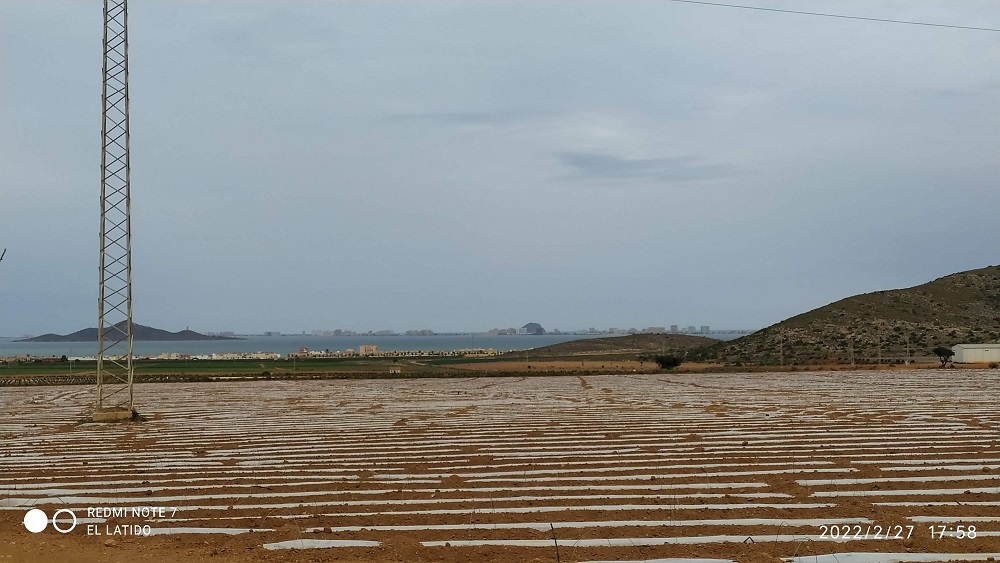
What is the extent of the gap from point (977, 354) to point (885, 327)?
2484 centimetres

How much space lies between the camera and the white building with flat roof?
184 ft

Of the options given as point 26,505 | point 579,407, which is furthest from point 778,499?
point 579,407

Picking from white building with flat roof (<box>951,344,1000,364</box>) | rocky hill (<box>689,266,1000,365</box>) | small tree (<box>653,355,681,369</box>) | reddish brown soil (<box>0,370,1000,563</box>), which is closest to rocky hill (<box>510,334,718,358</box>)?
rocky hill (<box>689,266,1000,365</box>)

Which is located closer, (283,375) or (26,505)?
(26,505)

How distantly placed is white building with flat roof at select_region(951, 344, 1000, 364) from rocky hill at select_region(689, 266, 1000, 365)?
6233mm

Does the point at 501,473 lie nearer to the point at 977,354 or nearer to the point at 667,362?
the point at 977,354

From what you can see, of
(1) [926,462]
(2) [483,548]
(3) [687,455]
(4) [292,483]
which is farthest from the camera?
(3) [687,455]

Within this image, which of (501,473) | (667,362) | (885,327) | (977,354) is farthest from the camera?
(885,327)

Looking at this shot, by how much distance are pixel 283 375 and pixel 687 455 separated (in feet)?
A: 159

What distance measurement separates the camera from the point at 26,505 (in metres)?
10.6

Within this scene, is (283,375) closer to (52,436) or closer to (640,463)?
(52,436)

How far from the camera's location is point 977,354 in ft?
186

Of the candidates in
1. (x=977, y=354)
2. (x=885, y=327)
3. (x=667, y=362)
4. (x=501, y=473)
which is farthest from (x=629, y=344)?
(x=501, y=473)

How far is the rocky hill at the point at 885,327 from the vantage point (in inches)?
2886
